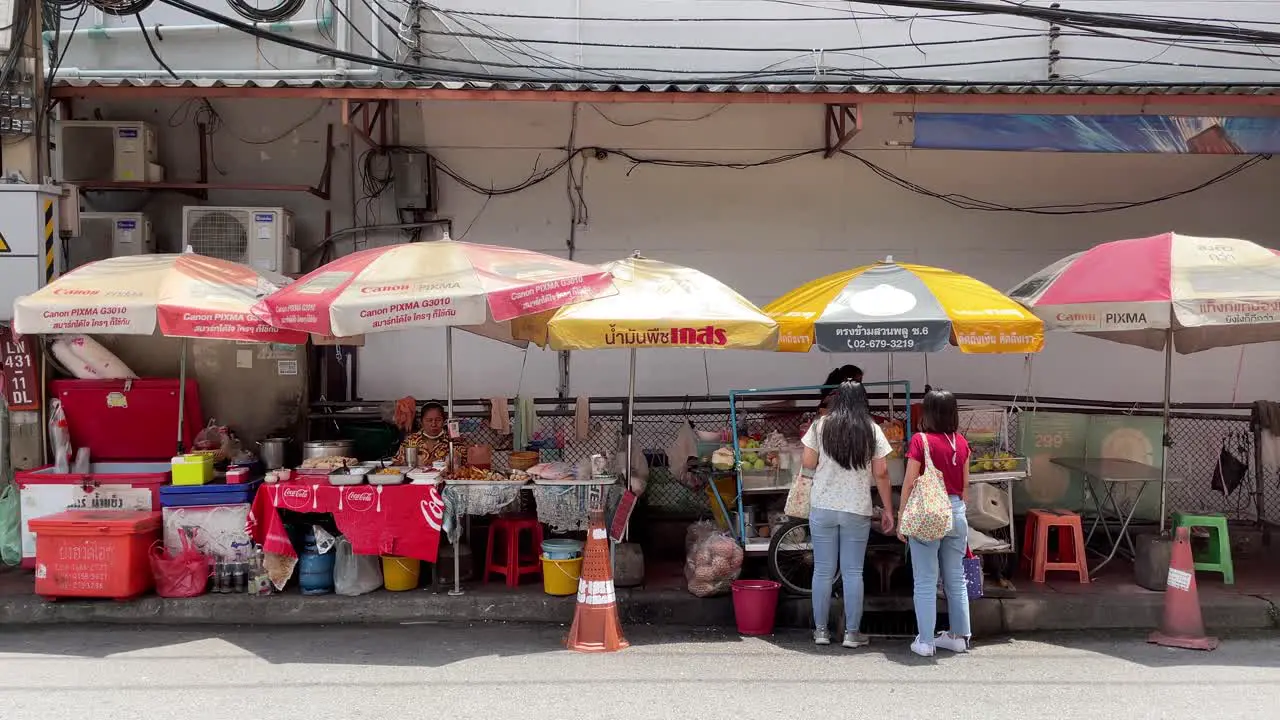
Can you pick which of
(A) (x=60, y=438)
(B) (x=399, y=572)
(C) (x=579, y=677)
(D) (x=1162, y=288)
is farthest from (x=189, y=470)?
(D) (x=1162, y=288)

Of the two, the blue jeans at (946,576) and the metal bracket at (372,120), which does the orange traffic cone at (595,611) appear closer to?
the blue jeans at (946,576)

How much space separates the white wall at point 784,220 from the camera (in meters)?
10.5

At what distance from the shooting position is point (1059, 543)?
8367 mm

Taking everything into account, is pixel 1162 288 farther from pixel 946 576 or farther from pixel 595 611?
pixel 595 611

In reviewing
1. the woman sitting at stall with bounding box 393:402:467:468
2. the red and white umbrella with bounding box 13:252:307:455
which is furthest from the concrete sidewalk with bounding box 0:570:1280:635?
the red and white umbrella with bounding box 13:252:307:455

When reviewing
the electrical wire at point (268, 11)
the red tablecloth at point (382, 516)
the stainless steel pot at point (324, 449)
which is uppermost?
the electrical wire at point (268, 11)

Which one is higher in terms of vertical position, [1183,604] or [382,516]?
[382,516]

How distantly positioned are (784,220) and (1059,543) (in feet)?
14.3

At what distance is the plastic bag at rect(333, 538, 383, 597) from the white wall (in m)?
2.99

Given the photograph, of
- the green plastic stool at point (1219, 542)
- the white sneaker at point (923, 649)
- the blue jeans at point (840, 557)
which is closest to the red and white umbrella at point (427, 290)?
the blue jeans at point (840, 557)

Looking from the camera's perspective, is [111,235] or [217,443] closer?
[217,443]

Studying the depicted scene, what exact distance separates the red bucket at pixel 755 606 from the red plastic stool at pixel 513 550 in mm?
1740

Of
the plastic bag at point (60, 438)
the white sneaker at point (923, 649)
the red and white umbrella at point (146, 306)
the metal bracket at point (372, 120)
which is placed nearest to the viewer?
the white sneaker at point (923, 649)

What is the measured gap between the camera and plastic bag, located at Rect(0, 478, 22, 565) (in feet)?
27.4
